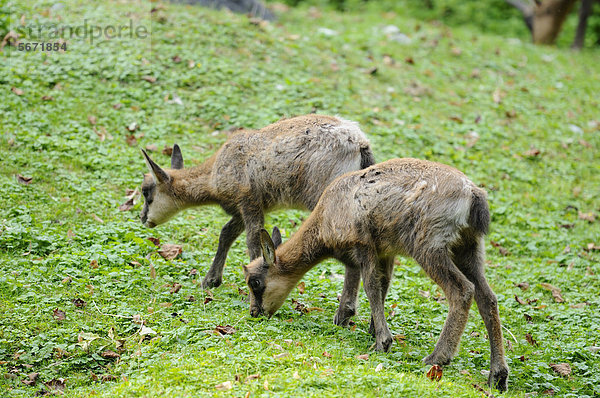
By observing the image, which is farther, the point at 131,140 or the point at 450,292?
the point at 131,140

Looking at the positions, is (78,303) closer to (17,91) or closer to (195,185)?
(195,185)

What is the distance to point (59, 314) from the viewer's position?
657cm

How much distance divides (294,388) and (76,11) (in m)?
11.2

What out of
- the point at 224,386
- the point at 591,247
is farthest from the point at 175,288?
the point at 591,247

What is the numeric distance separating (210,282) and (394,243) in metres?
2.55

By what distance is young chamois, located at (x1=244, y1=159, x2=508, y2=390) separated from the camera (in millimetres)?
5988

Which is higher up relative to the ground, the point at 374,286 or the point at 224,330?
the point at 374,286

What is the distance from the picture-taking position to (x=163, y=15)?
1416 centimetres

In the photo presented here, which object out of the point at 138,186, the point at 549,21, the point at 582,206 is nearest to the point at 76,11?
the point at 138,186

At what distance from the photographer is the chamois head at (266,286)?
6.94 metres

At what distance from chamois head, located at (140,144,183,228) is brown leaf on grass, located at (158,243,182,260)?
41 cm

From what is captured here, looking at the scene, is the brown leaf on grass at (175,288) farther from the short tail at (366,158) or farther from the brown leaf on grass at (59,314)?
the short tail at (366,158)

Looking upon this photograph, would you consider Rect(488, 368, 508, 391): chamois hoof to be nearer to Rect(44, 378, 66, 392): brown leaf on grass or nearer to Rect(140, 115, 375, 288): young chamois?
Rect(140, 115, 375, 288): young chamois

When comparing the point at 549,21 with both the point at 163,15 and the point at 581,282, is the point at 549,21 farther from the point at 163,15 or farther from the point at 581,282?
the point at 581,282
